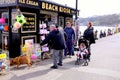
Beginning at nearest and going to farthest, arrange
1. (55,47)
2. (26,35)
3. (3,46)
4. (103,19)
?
(55,47) < (26,35) < (3,46) < (103,19)

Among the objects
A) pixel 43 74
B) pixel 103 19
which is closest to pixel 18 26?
pixel 43 74

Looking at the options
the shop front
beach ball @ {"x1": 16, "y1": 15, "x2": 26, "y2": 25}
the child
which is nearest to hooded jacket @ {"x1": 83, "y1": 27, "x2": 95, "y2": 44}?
the child

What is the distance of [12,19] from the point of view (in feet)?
33.2

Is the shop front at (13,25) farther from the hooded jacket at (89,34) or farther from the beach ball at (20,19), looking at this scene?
the hooded jacket at (89,34)

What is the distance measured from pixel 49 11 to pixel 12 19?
2.21 metres

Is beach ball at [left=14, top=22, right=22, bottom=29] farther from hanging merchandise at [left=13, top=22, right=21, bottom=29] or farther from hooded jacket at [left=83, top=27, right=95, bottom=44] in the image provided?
hooded jacket at [left=83, top=27, right=95, bottom=44]

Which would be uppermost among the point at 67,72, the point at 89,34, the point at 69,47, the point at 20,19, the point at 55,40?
the point at 20,19

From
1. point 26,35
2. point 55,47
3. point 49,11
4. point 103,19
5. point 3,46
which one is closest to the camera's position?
point 55,47

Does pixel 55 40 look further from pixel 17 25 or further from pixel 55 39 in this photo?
pixel 17 25

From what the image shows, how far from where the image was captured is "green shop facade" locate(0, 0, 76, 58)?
9.73 m

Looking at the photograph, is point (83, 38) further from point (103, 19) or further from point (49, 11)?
point (103, 19)

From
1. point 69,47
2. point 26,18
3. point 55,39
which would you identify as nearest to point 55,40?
point 55,39

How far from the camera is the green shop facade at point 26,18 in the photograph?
9.73 metres

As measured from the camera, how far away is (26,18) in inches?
395
